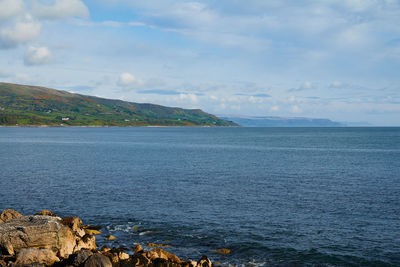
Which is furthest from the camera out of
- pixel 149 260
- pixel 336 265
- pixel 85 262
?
pixel 336 265

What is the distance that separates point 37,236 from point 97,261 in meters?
8.47

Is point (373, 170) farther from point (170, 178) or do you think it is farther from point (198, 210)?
point (198, 210)

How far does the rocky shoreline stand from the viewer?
2864 centimetres

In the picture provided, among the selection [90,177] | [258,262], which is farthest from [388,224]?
[90,177]

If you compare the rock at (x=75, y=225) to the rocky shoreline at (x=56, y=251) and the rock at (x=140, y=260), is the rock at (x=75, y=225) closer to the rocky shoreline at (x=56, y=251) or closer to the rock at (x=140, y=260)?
the rocky shoreline at (x=56, y=251)

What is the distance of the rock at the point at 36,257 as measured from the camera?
28.8 metres

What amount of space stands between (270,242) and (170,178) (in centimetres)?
4260

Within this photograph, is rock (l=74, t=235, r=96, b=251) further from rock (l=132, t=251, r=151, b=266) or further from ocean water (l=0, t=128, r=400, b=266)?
rock (l=132, t=251, r=151, b=266)

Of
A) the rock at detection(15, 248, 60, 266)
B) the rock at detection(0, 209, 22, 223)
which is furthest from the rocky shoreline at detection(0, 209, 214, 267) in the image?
the rock at detection(0, 209, 22, 223)

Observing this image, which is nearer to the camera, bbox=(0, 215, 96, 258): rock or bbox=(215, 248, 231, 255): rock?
bbox=(0, 215, 96, 258): rock

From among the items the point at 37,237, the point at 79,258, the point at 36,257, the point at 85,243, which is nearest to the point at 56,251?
the point at 37,237

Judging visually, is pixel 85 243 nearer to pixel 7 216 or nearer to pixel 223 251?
pixel 7 216

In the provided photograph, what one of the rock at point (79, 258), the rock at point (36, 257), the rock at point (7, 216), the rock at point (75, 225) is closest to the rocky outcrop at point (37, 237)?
the rock at point (36, 257)

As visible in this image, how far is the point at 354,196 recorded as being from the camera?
58750 millimetres
